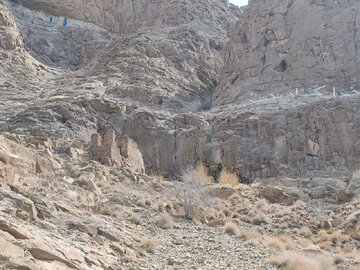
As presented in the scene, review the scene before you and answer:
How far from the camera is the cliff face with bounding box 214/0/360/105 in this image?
1816 inches

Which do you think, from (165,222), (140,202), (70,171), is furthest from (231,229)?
(70,171)

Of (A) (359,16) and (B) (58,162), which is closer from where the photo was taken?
(B) (58,162)

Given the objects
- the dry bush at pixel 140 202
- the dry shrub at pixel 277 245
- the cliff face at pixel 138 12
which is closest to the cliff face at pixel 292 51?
the cliff face at pixel 138 12

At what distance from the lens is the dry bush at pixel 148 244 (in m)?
11.7

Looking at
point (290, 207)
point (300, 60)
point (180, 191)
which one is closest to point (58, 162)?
point (180, 191)

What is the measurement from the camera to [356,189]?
25594mm

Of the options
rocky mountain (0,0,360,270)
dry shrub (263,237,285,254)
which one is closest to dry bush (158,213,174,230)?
rocky mountain (0,0,360,270)

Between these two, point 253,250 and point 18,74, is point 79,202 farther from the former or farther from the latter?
point 18,74

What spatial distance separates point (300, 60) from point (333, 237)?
3161 cm

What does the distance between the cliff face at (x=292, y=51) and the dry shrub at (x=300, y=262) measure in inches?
1307

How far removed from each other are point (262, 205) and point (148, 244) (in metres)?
11.3

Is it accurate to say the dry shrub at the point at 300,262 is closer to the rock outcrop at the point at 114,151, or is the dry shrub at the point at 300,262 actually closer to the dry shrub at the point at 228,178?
the rock outcrop at the point at 114,151

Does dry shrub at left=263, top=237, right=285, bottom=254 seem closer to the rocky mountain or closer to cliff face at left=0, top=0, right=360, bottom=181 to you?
the rocky mountain

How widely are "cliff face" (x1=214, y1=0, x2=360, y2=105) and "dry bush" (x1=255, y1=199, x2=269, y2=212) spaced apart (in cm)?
2339
